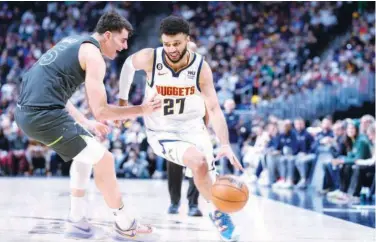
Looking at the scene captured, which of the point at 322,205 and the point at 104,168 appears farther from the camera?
the point at 322,205

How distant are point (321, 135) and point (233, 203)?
6.65 metres

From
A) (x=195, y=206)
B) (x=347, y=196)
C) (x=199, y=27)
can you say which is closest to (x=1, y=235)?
(x=195, y=206)

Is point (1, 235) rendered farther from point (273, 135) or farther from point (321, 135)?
point (273, 135)

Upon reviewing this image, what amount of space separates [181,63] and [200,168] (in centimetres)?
95

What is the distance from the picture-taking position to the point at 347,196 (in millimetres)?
9164

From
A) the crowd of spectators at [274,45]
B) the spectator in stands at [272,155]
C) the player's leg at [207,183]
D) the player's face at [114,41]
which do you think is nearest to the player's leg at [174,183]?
the player's leg at [207,183]

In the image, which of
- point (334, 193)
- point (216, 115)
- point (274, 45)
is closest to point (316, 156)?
point (334, 193)

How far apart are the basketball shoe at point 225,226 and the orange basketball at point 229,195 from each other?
0.16 meters

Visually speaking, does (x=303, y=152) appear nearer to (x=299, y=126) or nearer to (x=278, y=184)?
(x=299, y=126)

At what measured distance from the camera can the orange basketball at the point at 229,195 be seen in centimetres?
468

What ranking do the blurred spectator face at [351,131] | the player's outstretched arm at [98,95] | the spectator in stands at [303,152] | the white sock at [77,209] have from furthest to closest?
1. the spectator in stands at [303,152]
2. the blurred spectator face at [351,131]
3. the white sock at [77,209]
4. the player's outstretched arm at [98,95]

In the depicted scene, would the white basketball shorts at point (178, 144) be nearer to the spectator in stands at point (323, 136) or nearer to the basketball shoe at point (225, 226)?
the basketball shoe at point (225, 226)

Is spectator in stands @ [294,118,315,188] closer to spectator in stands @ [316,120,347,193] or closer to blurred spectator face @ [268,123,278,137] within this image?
spectator in stands @ [316,120,347,193]

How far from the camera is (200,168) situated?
4.87 m
